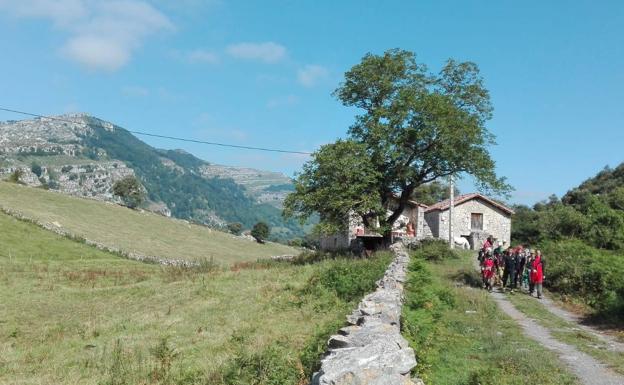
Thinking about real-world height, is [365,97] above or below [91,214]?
above

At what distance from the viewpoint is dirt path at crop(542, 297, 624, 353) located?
13758mm

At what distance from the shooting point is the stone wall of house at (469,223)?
57188mm

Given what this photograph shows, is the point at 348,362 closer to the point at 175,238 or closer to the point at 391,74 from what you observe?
the point at 391,74

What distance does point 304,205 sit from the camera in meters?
37.2

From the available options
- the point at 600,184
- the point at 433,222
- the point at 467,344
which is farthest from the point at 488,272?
the point at 600,184

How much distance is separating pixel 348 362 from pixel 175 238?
222ft

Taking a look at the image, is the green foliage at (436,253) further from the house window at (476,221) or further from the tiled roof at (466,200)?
the house window at (476,221)

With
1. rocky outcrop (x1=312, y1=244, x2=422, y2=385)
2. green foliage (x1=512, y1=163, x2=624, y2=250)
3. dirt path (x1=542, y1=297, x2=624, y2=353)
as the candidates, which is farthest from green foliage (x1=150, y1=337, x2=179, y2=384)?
green foliage (x1=512, y1=163, x2=624, y2=250)

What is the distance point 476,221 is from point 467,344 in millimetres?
47364

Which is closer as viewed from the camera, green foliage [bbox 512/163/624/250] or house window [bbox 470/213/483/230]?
green foliage [bbox 512/163/624/250]

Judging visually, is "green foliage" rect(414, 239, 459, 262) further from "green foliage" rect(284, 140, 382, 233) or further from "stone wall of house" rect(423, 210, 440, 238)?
"stone wall of house" rect(423, 210, 440, 238)

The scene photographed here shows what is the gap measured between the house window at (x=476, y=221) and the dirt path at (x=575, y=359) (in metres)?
41.2

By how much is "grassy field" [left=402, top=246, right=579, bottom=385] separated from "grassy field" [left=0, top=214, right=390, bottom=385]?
1.80m

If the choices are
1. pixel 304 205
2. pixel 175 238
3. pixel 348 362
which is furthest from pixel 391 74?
pixel 175 238
